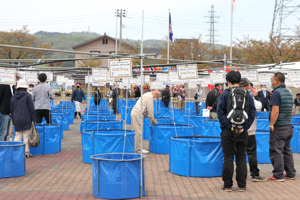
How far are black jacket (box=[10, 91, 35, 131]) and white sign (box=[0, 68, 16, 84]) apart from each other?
22.4 inches

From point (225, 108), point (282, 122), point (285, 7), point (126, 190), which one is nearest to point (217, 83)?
point (282, 122)

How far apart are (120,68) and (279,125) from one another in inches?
131

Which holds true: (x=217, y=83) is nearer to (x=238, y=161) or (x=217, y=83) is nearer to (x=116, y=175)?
(x=238, y=161)

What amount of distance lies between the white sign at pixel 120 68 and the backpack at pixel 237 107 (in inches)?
74.8

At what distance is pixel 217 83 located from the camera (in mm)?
15953

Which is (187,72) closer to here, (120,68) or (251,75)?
(251,75)

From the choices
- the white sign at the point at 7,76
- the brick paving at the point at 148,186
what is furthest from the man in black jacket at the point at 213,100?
the white sign at the point at 7,76

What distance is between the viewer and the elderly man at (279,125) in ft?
26.6

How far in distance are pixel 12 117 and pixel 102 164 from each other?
14.0 feet

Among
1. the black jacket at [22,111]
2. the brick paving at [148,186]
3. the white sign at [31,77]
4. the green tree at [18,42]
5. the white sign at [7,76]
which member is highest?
the green tree at [18,42]

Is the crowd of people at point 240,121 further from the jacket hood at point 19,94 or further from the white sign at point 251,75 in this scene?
the white sign at point 251,75

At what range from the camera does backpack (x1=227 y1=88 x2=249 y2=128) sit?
6902 millimetres

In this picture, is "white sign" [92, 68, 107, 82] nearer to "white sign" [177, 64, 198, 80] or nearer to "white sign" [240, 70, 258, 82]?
"white sign" [177, 64, 198, 80]

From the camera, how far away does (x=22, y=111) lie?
9.88 m
